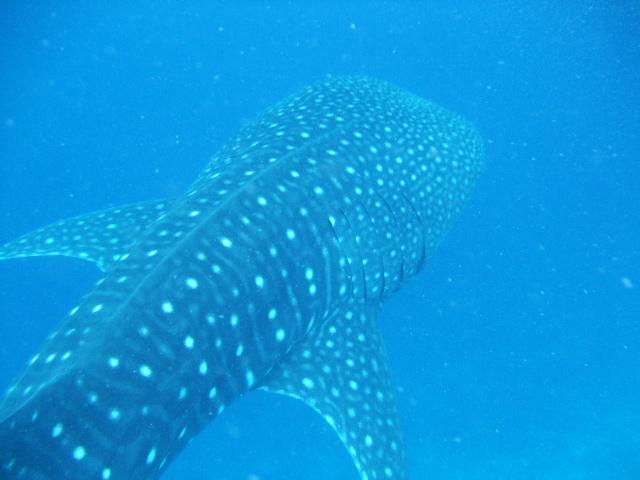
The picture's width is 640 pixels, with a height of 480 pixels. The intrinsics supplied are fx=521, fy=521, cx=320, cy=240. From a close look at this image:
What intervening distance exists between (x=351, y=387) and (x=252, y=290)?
127cm

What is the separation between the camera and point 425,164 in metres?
5.29

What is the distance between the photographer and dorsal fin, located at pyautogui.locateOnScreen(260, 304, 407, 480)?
3945 mm

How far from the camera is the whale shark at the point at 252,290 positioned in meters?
2.74

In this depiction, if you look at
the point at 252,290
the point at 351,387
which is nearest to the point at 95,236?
the point at 252,290

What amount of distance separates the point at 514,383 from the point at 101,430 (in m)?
7.99

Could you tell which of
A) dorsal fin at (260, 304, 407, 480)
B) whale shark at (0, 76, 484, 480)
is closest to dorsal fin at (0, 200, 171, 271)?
whale shark at (0, 76, 484, 480)

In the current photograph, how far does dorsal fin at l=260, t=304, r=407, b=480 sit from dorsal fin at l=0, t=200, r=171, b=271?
1.70 m

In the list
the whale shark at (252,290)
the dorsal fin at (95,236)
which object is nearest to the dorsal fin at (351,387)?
the whale shark at (252,290)

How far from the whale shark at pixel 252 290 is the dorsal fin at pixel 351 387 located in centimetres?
1

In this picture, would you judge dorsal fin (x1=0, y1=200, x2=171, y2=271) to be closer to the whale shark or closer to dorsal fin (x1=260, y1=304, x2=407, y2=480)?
the whale shark

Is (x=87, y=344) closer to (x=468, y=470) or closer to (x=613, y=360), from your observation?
(x=468, y=470)

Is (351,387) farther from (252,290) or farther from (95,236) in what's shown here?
(95,236)

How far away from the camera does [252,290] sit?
3566mm

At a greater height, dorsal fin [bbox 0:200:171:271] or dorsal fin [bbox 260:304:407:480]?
dorsal fin [bbox 0:200:171:271]
